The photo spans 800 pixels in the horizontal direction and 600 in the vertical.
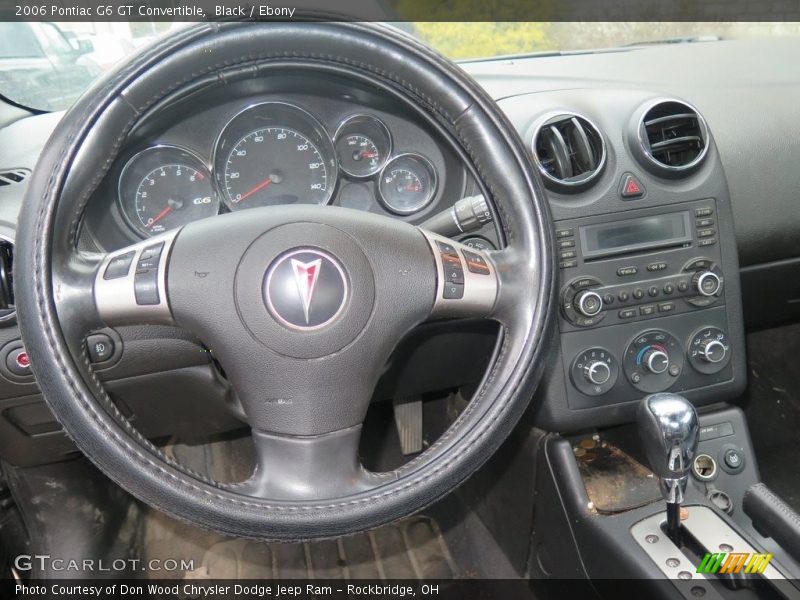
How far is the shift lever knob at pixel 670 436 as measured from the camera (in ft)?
4.25

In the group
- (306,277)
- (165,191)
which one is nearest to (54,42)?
(165,191)

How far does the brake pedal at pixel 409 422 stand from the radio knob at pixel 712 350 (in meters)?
0.75

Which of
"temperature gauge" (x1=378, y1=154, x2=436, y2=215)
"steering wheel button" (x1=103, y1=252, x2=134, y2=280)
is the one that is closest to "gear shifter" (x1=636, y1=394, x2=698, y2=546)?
"temperature gauge" (x1=378, y1=154, x2=436, y2=215)

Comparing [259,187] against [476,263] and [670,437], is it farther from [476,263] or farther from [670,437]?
[670,437]

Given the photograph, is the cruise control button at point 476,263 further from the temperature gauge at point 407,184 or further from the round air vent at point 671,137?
the round air vent at point 671,137

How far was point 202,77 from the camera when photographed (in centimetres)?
104

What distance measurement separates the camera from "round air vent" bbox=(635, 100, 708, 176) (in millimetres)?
1551

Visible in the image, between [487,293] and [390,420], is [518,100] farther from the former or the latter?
[390,420]

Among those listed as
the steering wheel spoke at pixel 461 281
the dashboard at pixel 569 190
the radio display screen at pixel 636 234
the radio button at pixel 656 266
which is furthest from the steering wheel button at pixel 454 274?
the radio button at pixel 656 266

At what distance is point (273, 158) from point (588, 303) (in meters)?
0.69

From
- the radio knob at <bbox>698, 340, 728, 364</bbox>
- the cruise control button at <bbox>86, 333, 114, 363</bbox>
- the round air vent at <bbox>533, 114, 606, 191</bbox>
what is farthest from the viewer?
the radio knob at <bbox>698, 340, 728, 364</bbox>

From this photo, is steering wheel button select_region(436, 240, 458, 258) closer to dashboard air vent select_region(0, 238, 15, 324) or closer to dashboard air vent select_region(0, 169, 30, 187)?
dashboard air vent select_region(0, 238, 15, 324)

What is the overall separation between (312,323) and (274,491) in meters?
0.23

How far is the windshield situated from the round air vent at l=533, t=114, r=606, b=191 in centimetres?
26
